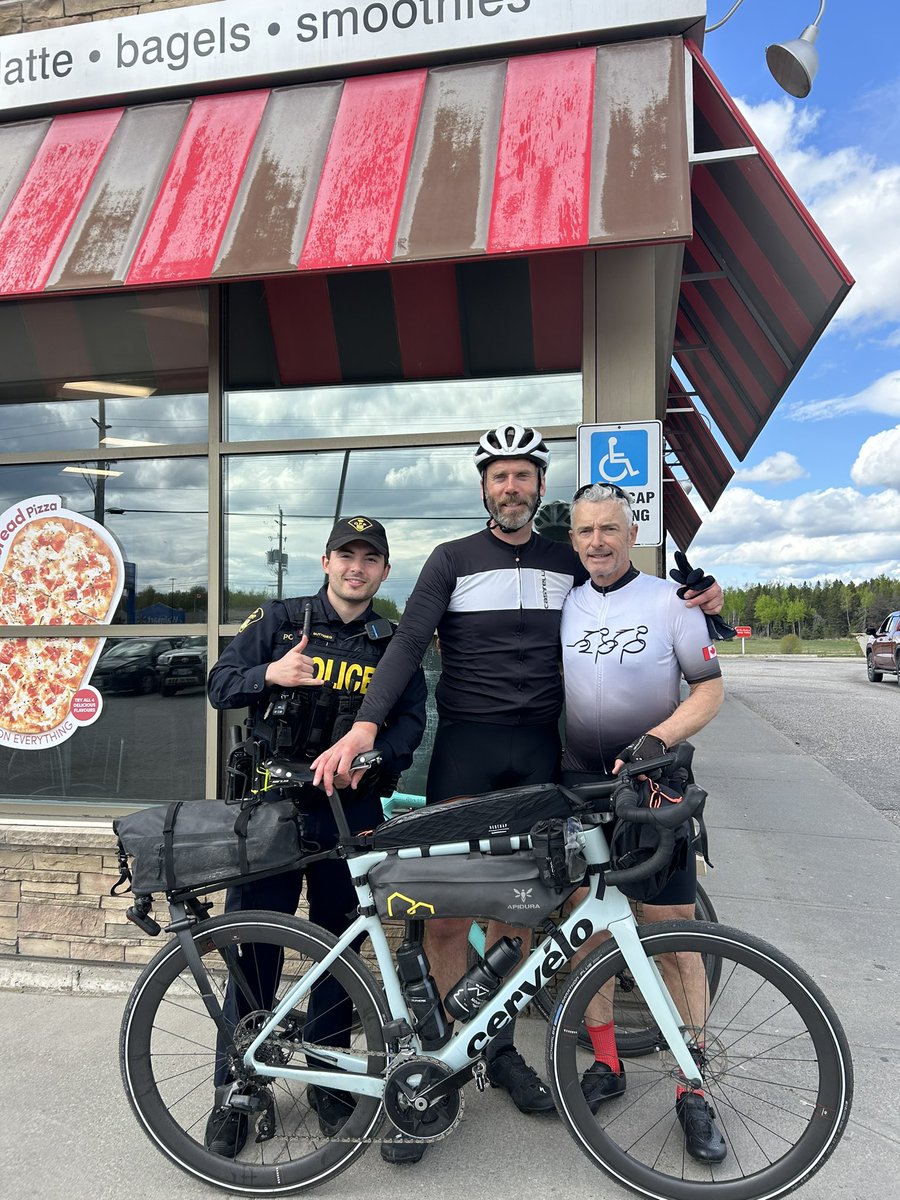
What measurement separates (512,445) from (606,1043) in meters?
2.00

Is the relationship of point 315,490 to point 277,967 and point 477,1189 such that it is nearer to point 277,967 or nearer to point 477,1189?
point 277,967

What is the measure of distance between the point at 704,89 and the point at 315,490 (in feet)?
8.33

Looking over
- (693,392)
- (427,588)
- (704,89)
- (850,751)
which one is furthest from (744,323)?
(850,751)

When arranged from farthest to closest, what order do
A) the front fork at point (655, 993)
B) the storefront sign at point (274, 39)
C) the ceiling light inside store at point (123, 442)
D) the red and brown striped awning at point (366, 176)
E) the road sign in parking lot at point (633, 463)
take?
the ceiling light inside store at point (123, 442) < the storefront sign at point (274, 39) < the road sign in parking lot at point (633, 463) < the red and brown striped awning at point (366, 176) < the front fork at point (655, 993)

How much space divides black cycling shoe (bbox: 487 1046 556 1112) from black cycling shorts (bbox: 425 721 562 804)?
0.97 m

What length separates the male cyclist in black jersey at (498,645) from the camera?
2.76 meters

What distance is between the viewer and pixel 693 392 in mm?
8602

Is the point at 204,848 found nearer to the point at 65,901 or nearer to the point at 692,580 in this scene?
the point at 692,580

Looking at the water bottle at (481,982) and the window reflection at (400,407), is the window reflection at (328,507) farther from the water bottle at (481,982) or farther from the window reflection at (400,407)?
the water bottle at (481,982)

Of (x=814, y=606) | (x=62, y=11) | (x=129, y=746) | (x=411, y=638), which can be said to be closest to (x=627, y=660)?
(x=411, y=638)

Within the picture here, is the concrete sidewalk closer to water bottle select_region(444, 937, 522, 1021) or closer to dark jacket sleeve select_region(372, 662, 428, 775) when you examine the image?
water bottle select_region(444, 937, 522, 1021)

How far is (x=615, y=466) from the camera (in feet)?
11.5

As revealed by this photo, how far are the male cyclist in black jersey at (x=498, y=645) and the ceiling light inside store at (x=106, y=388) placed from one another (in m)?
2.23

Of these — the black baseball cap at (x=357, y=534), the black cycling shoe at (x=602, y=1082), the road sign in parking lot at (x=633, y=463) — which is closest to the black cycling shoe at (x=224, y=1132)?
the black cycling shoe at (x=602, y=1082)
